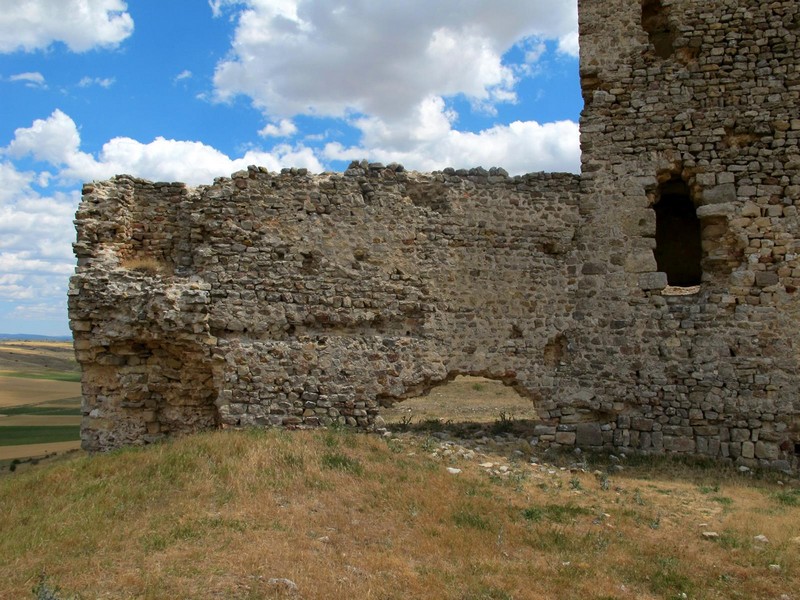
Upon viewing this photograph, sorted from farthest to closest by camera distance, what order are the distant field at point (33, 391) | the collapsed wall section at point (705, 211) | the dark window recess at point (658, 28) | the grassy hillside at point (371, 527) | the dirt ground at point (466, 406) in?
the distant field at point (33, 391), the dirt ground at point (466, 406), the dark window recess at point (658, 28), the collapsed wall section at point (705, 211), the grassy hillside at point (371, 527)

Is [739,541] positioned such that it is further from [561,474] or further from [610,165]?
[610,165]

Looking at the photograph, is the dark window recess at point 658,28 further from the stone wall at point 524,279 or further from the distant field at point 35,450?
the distant field at point 35,450

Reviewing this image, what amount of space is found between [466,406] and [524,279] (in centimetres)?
721

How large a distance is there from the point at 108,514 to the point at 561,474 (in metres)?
5.38

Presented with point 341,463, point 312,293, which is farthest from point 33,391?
point 341,463

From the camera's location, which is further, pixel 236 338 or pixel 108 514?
pixel 236 338

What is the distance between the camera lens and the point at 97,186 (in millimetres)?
8633

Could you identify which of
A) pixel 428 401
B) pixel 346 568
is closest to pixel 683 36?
pixel 346 568

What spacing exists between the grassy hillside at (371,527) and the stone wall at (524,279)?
101 centimetres

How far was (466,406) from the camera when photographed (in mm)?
15914

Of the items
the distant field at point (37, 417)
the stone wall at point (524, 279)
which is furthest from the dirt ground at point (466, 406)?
the distant field at point (37, 417)

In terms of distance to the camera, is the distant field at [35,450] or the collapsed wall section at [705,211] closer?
the collapsed wall section at [705,211]

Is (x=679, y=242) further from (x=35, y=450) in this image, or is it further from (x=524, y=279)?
(x=35, y=450)

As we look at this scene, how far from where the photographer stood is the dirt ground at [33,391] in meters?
32.2
